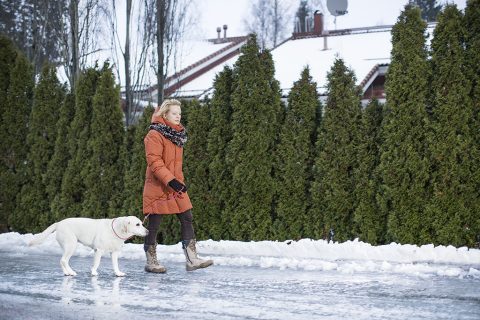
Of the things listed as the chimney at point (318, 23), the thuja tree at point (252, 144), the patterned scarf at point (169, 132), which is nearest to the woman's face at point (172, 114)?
the patterned scarf at point (169, 132)

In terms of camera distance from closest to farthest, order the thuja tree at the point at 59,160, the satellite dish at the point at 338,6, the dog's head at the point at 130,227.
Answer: the dog's head at the point at 130,227 < the thuja tree at the point at 59,160 < the satellite dish at the point at 338,6

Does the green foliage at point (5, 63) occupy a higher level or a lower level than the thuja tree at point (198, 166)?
higher

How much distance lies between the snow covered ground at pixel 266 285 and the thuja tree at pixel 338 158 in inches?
32.0

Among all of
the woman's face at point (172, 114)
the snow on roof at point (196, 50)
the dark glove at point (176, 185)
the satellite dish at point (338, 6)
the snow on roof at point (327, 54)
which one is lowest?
the dark glove at point (176, 185)

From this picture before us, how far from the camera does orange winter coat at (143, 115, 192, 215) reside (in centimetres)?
855

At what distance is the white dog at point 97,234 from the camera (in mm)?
8203

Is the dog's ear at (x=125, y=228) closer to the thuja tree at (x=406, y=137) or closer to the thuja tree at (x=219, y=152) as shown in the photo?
the thuja tree at (x=219, y=152)

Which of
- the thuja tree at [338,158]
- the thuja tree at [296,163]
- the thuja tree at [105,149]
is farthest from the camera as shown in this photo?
the thuja tree at [105,149]

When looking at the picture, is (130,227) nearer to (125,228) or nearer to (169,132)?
(125,228)

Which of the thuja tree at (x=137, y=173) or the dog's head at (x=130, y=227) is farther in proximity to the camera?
the thuja tree at (x=137, y=173)

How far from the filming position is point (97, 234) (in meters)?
8.23

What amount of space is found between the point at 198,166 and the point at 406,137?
361 centimetres

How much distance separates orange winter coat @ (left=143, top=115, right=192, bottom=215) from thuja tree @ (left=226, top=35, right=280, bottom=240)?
2.82 metres

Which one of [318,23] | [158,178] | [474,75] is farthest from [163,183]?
[318,23]
